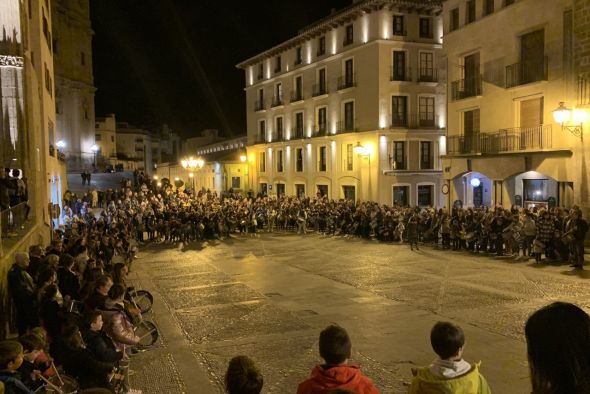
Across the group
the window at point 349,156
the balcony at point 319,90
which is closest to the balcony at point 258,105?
the balcony at point 319,90

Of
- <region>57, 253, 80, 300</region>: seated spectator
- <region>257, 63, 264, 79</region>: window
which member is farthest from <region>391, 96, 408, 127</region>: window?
<region>57, 253, 80, 300</region>: seated spectator

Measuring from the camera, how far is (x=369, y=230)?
80.7ft

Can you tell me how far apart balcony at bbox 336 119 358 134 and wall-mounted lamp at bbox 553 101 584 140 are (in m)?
19.5

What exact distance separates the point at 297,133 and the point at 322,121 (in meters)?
4.04

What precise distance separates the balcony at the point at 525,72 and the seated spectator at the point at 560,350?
2198 cm

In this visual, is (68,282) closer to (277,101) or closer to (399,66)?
(399,66)

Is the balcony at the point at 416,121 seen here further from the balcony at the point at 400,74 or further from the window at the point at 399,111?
the balcony at the point at 400,74

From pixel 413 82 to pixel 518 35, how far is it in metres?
13.2

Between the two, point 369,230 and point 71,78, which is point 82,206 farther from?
point 71,78

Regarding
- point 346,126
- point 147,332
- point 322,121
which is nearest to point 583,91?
point 147,332

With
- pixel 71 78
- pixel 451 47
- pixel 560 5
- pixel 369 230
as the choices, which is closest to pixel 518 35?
pixel 560 5

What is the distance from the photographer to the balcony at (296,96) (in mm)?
44872

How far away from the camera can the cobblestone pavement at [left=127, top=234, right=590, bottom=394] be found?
7.75 meters

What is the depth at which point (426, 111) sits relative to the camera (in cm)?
3700
